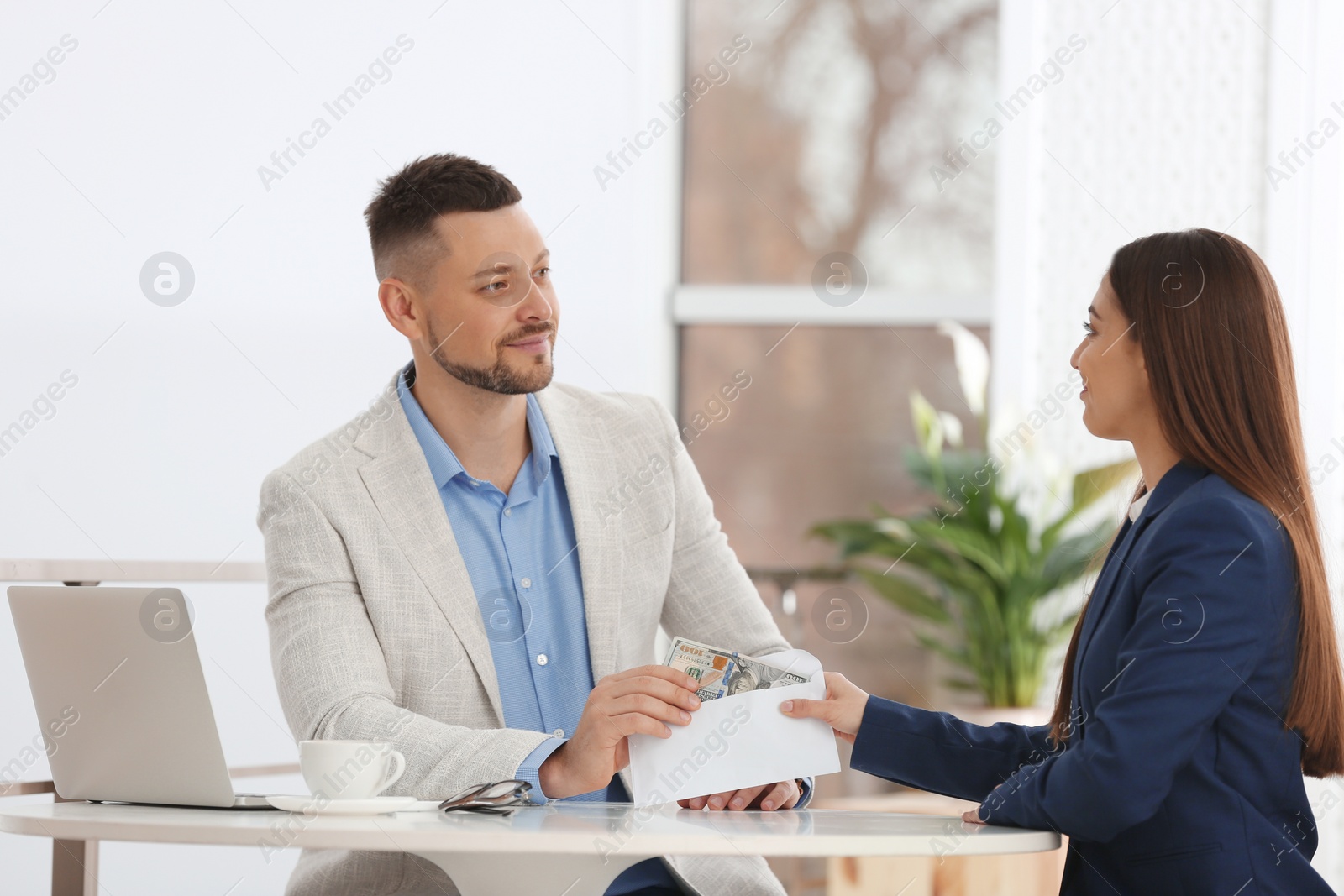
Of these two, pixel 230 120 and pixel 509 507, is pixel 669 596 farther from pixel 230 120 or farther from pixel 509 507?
pixel 230 120

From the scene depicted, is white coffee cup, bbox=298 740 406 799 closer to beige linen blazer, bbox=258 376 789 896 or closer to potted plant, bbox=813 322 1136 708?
beige linen blazer, bbox=258 376 789 896

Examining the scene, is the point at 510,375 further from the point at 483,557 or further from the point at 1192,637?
the point at 1192,637

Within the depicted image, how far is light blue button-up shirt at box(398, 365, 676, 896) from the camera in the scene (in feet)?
6.92

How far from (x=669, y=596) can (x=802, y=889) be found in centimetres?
244

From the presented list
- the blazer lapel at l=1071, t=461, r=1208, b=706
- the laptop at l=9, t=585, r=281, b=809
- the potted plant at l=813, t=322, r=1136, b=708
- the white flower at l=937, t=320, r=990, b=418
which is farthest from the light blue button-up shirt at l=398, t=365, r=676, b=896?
the white flower at l=937, t=320, r=990, b=418

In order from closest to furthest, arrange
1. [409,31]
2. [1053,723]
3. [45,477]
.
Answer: [1053,723], [45,477], [409,31]

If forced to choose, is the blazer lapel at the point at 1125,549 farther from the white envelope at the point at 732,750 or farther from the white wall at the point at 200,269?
the white wall at the point at 200,269

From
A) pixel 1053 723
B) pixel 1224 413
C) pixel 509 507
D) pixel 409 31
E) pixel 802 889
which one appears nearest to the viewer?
pixel 1224 413

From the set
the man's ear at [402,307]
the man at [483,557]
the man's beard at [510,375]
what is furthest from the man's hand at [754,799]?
the man's ear at [402,307]

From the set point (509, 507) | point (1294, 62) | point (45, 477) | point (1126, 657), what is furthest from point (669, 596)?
point (1294, 62)

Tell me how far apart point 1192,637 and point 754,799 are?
0.67 metres

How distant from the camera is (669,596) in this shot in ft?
7.69

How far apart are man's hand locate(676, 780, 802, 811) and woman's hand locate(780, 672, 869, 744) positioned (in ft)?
0.42

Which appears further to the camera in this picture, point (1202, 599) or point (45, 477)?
point (45, 477)
